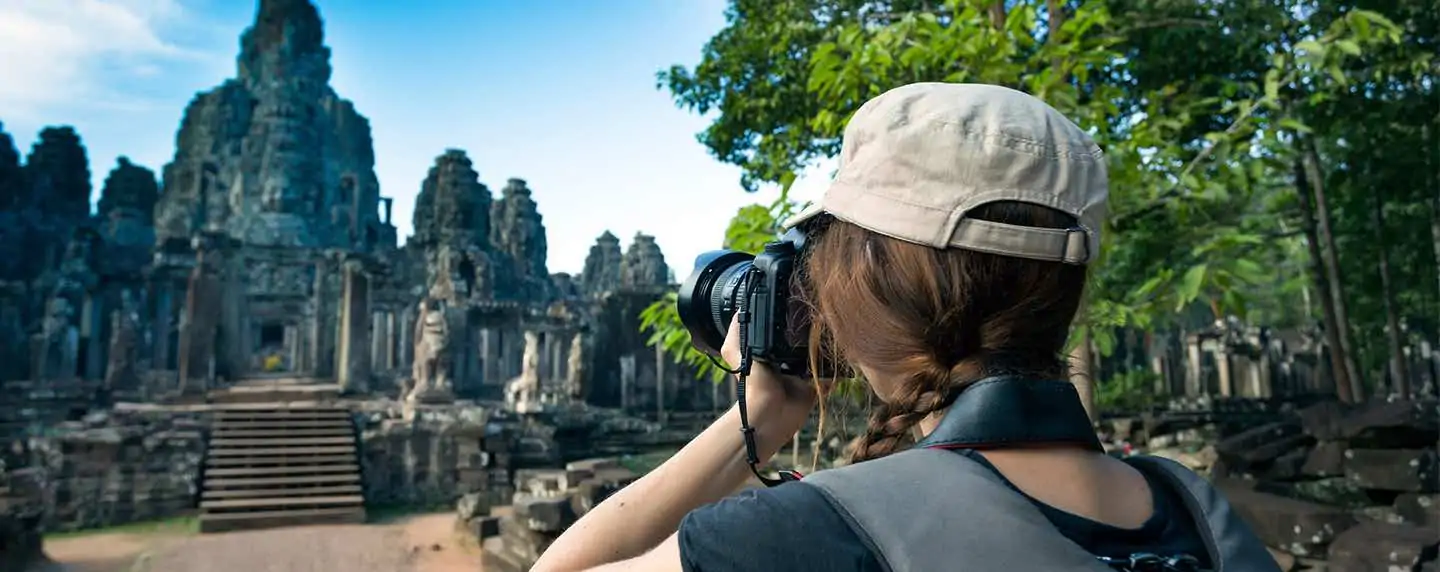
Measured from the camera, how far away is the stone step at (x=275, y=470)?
10.9m

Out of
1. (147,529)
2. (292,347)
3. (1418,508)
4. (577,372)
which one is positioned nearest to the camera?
(1418,508)

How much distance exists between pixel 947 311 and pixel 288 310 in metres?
34.4

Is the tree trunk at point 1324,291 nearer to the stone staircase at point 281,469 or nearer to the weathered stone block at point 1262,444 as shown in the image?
the weathered stone block at point 1262,444

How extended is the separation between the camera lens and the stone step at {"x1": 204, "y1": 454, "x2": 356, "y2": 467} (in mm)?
11399

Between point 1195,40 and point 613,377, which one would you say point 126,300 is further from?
point 1195,40

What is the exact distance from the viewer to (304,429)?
12172 mm

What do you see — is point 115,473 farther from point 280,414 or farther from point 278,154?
point 278,154

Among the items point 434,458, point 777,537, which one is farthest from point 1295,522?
point 434,458

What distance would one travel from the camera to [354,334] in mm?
16906

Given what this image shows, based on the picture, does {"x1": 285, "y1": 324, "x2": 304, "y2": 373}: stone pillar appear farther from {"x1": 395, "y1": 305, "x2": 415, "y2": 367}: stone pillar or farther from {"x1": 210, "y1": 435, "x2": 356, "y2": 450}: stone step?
{"x1": 210, "y1": 435, "x2": 356, "y2": 450}: stone step

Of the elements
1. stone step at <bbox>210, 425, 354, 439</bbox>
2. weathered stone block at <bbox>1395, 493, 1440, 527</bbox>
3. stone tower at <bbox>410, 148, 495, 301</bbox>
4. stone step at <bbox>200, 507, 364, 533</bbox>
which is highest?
stone tower at <bbox>410, 148, 495, 301</bbox>

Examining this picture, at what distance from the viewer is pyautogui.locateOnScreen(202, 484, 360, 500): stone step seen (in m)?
10.4

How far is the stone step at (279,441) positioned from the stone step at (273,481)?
741 millimetres

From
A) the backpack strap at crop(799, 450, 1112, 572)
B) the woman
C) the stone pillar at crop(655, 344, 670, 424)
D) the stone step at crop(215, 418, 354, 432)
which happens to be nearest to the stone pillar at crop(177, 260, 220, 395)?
the stone step at crop(215, 418, 354, 432)
